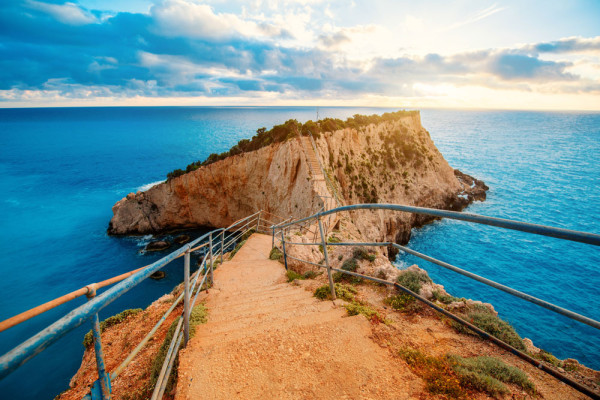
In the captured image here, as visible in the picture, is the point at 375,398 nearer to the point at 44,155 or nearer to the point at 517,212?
the point at 517,212

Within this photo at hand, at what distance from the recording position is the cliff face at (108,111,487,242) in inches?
1038

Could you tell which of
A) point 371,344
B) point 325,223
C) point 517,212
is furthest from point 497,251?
point 371,344

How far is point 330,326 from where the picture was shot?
3.64 metres

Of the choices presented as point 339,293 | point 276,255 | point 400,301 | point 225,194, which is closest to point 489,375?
point 400,301

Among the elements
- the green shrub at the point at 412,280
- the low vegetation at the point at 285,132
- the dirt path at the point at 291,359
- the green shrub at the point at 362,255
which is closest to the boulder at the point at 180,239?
the low vegetation at the point at 285,132

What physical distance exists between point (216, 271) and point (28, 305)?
1229 inches

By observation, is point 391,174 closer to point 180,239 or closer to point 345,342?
point 180,239

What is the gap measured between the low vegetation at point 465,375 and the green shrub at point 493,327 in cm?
64

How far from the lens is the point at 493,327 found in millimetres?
3578

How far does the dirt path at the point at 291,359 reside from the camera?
8.98 feet

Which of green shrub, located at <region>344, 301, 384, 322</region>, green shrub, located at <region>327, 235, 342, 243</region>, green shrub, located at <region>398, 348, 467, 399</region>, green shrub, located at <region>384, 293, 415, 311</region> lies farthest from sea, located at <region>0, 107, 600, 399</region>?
green shrub, located at <region>398, 348, 467, 399</region>

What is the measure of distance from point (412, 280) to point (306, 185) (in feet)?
61.4

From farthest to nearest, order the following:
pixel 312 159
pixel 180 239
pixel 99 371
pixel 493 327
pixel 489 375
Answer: pixel 180 239 < pixel 312 159 < pixel 493 327 < pixel 489 375 < pixel 99 371

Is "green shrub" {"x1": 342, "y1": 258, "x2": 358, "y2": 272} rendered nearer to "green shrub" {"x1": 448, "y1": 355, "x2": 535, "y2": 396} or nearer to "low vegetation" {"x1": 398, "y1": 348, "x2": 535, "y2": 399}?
"low vegetation" {"x1": 398, "y1": 348, "x2": 535, "y2": 399}
